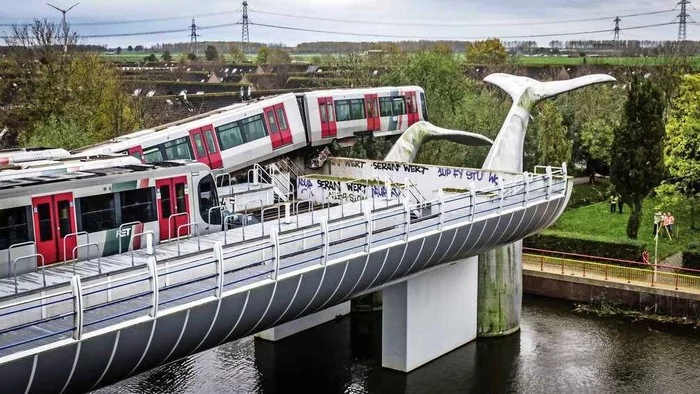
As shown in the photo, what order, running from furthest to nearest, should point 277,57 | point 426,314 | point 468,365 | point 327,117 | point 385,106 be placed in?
1. point 277,57
2. point 385,106
3. point 327,117
4. point 468,365
5. point 426,314

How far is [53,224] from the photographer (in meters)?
21.4

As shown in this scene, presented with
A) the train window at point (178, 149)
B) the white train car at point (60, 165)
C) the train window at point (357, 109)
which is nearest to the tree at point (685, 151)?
the train window at point (357, 109)

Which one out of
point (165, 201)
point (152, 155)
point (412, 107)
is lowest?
point (165, 201)

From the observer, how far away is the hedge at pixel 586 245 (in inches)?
1644

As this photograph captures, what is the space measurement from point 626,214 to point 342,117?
74.3ft

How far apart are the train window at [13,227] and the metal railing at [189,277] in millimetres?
2774

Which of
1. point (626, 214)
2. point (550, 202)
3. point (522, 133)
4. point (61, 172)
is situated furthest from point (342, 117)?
point (626, 214)

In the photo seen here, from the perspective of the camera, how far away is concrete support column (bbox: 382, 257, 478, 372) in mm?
30844

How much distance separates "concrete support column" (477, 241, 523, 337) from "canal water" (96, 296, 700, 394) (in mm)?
689

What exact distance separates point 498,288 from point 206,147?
42.2 ft

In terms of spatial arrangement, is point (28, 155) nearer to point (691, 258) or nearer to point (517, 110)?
point (517, 110)

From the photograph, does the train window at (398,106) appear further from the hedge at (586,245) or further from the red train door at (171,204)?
the red train door at (171,204)

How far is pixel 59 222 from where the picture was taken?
2156 cm

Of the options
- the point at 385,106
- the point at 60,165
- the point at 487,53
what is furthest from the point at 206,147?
the point at 487,53
